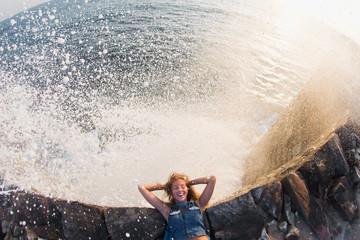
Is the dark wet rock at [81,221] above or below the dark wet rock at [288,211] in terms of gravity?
above

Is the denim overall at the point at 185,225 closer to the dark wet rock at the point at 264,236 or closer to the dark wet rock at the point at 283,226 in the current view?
the dark wet rock at the point at 264,236

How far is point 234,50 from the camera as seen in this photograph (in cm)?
1048

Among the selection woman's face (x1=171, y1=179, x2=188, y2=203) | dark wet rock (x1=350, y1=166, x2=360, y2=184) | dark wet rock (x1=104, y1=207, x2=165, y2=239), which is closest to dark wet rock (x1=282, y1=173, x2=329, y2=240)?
dark wet rock (x1=350, y1=166, x2=360, y2=184)

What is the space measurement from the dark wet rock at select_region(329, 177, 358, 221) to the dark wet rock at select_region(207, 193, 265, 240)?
2.75 ft

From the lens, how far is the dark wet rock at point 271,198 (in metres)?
2.40

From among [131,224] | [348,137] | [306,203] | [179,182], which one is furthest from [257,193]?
[131,224]

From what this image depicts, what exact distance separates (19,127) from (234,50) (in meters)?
9.71

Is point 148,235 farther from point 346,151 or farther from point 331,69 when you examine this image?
point 331,69

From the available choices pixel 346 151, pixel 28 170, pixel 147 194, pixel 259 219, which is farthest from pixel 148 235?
pixel 346 151

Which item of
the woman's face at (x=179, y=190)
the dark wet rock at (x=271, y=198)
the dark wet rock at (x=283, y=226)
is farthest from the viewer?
the woman's face at (x=179, y=190)

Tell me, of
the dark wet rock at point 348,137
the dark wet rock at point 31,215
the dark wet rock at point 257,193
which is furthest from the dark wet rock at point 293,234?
the dark wet rock at point 31,215

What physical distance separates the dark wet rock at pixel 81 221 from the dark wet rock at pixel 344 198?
2785mm

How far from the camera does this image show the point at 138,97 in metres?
7.18

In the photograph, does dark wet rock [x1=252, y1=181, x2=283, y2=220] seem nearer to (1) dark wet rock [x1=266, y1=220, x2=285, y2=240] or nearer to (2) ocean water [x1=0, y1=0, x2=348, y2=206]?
(1) dark wet rock [x1=266, y1=220, x2=285, y2=240]
